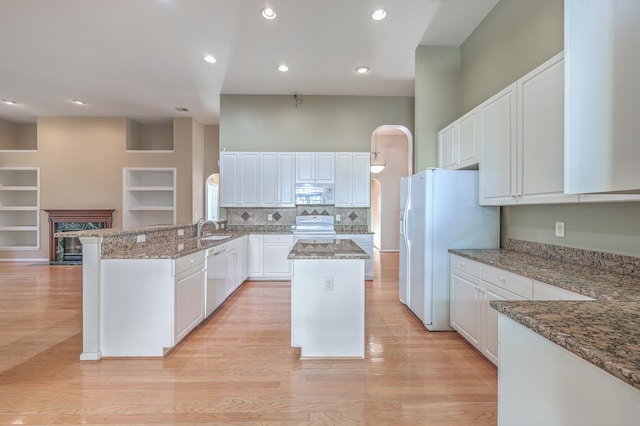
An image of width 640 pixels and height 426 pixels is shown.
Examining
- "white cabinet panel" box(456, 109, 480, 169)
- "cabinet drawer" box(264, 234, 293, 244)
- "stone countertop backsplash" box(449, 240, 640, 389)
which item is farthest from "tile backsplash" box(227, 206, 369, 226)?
"stone countertop backsplash" box(449, 240, 640, 389)

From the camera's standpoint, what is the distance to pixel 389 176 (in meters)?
8.67

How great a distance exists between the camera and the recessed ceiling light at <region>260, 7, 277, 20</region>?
317 cm

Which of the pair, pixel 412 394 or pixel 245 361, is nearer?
pixel 412 394

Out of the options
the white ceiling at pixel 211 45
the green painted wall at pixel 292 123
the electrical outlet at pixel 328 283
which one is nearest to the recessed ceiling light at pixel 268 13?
the white ceiling at pixel 211 45

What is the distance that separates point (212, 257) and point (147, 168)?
16.2ft

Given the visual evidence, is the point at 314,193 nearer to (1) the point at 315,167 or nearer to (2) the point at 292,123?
(1) the point at 315,167

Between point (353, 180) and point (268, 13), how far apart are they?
9.85 feet

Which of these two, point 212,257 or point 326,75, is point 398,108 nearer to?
point 326,75

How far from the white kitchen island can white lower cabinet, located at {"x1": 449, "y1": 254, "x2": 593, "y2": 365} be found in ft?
3.24

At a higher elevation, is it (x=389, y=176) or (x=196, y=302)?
(x=389, y=176)

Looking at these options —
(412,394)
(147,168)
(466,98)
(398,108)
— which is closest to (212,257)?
(412,394)

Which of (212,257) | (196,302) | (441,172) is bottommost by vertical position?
(196,302)

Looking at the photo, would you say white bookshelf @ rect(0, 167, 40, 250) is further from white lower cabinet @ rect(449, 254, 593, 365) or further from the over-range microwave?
white lower cabinet @ rect(449, 254, 593, 365)

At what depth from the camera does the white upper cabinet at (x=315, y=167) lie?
17.8 ft
